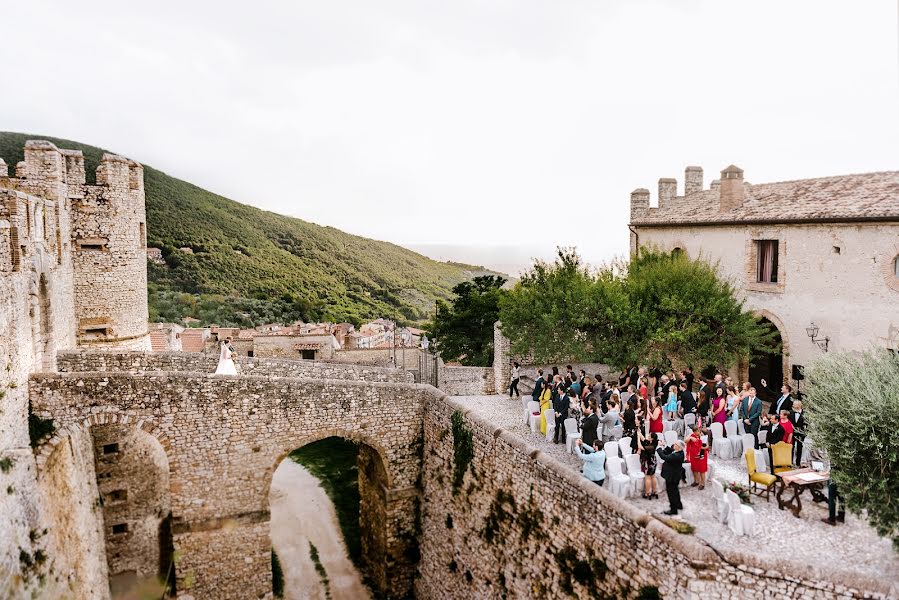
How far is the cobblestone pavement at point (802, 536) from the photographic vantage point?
7.86 metres

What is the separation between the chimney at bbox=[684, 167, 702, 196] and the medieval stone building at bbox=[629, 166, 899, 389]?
0.67m

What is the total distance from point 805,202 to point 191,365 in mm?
18687

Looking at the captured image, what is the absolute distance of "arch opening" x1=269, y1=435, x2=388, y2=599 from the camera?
16016 mm

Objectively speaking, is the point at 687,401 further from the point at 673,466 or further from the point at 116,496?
the point at 116,496

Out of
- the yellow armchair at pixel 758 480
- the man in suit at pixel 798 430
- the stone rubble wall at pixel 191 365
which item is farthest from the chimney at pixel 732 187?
the yellow armchair at pixel 758 480

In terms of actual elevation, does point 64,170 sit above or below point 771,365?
above

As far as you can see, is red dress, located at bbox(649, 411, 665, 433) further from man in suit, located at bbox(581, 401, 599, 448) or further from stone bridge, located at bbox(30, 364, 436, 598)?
stone bridge, located at bbox(30, 364, 436, 598)

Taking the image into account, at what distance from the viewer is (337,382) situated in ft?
47.7

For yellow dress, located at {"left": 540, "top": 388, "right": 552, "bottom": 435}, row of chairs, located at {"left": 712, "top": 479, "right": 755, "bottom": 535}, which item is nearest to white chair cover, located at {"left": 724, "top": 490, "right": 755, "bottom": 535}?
row of chairs, located at {"left": 712, "top": 479, "right": 755, "bottom": 535}

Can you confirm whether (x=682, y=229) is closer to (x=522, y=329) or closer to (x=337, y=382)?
(x=522, y=329)

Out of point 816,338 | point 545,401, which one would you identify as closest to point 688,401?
point 545,401

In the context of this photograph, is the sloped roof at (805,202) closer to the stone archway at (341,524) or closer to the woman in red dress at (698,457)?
the woman in red dress at (698,457)

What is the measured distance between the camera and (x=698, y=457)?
10266 mm

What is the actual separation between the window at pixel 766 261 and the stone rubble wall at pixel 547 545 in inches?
473
